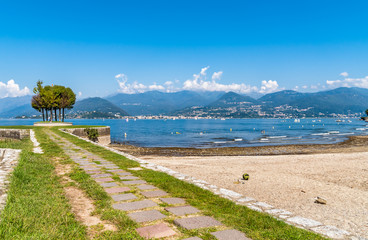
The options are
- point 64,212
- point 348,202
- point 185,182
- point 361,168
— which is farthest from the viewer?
point 361,168

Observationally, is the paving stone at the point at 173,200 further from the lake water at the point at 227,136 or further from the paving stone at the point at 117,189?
the lake water at the point at 227,136

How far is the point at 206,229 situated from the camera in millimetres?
4535

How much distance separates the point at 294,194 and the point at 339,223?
3.36 metres

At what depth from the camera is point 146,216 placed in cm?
508

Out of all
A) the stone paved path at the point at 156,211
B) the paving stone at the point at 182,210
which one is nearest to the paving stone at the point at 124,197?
the stone paved path at the point at 156,211

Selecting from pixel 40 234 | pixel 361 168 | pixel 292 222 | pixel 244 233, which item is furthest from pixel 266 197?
pixel 361 168

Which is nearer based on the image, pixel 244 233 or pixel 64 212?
pixel 244 233

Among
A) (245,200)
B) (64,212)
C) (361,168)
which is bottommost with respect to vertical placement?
(361,168)

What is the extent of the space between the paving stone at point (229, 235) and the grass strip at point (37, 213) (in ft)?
7.66

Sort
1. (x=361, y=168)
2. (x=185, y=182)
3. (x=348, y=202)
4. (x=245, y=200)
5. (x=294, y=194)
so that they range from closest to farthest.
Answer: (x=245, y=200), (x=185, y=182), (x=348, y=202), (x=294, y=194), (x=361, y=168)

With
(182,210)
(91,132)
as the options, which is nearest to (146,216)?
(182,210)

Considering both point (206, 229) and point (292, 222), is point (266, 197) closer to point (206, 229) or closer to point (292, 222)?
point (292, 222)

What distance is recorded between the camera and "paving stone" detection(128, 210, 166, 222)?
4910mm

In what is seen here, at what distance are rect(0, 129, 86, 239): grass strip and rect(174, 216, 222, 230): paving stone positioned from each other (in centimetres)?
180
